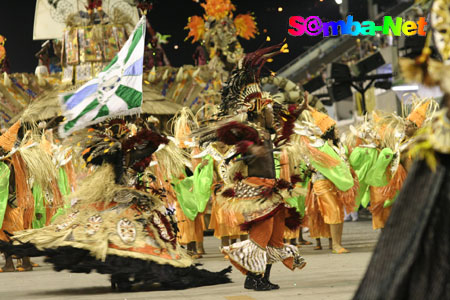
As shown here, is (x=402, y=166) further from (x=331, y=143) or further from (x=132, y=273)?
(x=132, y=273)

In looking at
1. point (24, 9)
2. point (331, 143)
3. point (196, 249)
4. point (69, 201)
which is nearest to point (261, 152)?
point (69, 201)

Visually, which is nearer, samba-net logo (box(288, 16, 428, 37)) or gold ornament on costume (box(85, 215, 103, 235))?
gold ornament on costume (box(85, 215, 103, 235))

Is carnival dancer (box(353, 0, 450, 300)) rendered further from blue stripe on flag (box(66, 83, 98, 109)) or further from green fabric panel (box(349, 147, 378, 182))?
green fabric panel (box(349, 147, 378, 182))

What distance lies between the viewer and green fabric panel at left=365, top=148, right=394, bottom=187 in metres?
11.6

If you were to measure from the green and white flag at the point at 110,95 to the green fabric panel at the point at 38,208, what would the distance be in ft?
10.0

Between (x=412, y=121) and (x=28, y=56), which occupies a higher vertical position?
(x=28, y=56)

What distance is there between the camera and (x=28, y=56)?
989 inches

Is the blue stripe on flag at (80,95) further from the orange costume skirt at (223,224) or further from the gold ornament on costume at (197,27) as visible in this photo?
the gold ornament on costume at (197,27)

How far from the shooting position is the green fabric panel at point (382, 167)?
11594 mm

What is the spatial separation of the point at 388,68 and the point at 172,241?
16.5m

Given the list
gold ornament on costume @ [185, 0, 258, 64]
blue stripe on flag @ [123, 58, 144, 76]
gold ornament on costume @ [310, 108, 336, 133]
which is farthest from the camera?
gold ornament on costume @ [185, 0, 258, 64]

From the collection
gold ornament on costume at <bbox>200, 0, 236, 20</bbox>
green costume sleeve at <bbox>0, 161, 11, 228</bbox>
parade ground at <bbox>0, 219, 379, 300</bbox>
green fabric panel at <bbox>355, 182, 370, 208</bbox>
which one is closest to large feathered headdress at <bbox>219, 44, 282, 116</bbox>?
parade ground at <bbox>0, 219, 379, 300</bbox>

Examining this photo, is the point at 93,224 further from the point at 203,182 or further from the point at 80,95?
the point at 203,182

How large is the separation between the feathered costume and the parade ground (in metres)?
0.23
